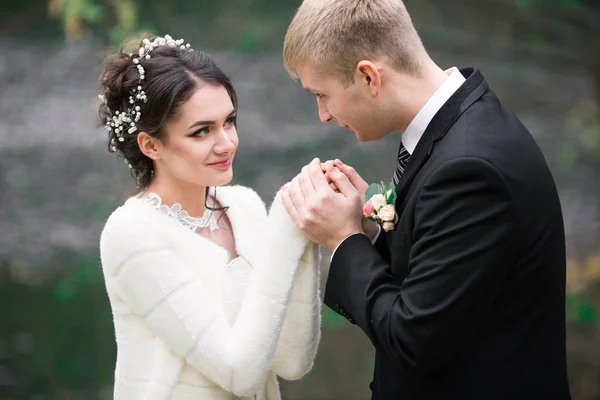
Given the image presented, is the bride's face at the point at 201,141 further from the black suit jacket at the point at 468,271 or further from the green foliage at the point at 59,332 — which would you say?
the green foliage at the point at 59,332

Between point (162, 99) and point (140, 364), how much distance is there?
79 centimetres

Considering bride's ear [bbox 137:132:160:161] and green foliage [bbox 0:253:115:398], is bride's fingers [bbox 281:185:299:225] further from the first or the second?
green foliage [bbox 0:253:115:398]

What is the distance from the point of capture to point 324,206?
2.04 m

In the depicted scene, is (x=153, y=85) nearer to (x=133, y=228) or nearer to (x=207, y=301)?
(x=133, y=228)

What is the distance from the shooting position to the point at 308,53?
204 centimetres

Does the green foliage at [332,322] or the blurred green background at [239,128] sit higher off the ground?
the blurred green background at [239,128]

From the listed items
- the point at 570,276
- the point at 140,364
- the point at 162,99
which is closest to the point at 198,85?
the point at 162,99

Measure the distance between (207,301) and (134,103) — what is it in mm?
645

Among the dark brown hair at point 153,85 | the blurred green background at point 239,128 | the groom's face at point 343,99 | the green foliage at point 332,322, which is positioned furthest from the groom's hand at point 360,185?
the green foliage at point 332,322

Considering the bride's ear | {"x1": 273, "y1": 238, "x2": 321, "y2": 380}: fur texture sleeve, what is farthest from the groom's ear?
the bride's ear

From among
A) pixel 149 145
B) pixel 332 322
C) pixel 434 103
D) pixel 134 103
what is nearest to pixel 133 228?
pixel 149 145

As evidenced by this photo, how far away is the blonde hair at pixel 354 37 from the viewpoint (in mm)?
1975

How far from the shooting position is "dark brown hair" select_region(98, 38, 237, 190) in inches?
88.7

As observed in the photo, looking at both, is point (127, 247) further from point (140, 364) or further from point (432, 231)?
point (432, 231)
